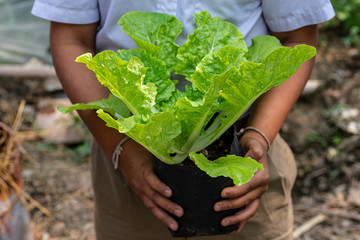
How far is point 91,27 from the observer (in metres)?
1.14

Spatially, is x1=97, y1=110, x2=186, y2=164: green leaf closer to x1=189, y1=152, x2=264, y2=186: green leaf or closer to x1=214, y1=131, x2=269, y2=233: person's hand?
x1=189, y1=152, x2=264, y2=186: green leaf

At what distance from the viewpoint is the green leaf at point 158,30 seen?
980 mm

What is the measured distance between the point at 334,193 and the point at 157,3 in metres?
2.07

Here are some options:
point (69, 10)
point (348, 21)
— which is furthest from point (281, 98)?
point (348, 21)

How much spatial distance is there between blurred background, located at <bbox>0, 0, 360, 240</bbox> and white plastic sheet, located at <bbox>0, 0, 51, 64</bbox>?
49 mm

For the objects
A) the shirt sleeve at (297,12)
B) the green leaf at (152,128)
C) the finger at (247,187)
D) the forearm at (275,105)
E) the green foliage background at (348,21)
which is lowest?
the green foliage background at (348,21)

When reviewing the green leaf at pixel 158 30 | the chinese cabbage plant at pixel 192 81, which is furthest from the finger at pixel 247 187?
the green leaf at pixel 158 30

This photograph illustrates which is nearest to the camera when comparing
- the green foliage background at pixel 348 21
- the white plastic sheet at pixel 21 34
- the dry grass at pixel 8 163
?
the dry grass at pixel 8 163

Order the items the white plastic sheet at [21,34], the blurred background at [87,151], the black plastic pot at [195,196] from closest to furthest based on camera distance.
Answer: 1. the black plastic pot at [195,196]
2. the blurred background at [87,151]
3. the white plastic sheet at [21,34]

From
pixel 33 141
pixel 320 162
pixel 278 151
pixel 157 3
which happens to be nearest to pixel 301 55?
pixel 157 3

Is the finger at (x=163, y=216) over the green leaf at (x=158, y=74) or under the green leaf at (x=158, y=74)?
under

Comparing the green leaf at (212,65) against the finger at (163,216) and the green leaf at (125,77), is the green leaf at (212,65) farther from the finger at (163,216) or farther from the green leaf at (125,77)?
the finger at (163,216)

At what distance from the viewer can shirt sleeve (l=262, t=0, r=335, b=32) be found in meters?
1.05

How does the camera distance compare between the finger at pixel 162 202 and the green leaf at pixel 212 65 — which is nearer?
the green leaf at pixel 212 65
